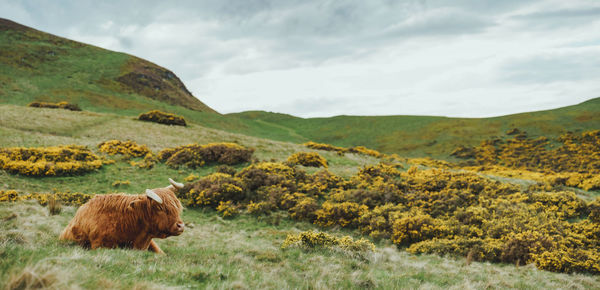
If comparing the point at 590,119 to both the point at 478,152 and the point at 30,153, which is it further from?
the point at 30,153

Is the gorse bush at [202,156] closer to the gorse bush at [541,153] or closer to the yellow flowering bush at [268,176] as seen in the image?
the yellow flowering bush at [268,176]

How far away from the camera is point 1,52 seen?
228 ft

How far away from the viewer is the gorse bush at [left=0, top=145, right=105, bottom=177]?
17312 mm

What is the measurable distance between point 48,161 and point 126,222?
17562 millimetres

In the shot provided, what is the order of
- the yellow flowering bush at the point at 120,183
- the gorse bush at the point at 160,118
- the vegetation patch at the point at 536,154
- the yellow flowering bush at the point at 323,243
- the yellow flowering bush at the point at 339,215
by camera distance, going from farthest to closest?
the gorse bush at the point at 160,118 → the vegetation patch at the point at 536,154 → the yellow flowering bush at the point at 120,183 → the yellow flowering bush at the point at 339,215 → the yellow flowering bush at the point at 323,243

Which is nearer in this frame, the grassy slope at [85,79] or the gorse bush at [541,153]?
the gorse bush at [541,153]

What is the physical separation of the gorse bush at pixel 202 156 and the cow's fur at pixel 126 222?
1679cm

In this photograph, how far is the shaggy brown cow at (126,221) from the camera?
21.3 feet

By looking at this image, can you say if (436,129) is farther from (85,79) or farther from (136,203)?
(85,79)

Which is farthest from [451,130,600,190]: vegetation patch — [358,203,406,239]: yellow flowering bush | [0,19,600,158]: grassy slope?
[358,203,406,239]: yellow flowering bush

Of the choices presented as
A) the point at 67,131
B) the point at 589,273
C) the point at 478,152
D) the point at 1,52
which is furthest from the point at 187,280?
the point at 1,52

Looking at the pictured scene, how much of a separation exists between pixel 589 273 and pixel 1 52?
10096 centimetres

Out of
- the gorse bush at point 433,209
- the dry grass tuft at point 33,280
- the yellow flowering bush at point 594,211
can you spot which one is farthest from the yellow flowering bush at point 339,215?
the dry grass tuft at point 33,280

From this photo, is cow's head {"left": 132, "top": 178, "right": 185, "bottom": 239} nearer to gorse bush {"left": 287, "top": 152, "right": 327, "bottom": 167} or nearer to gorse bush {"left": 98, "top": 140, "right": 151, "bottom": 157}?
gorse bush {"left": 287, "top": 152, "right": 327, "bottom": 167}
